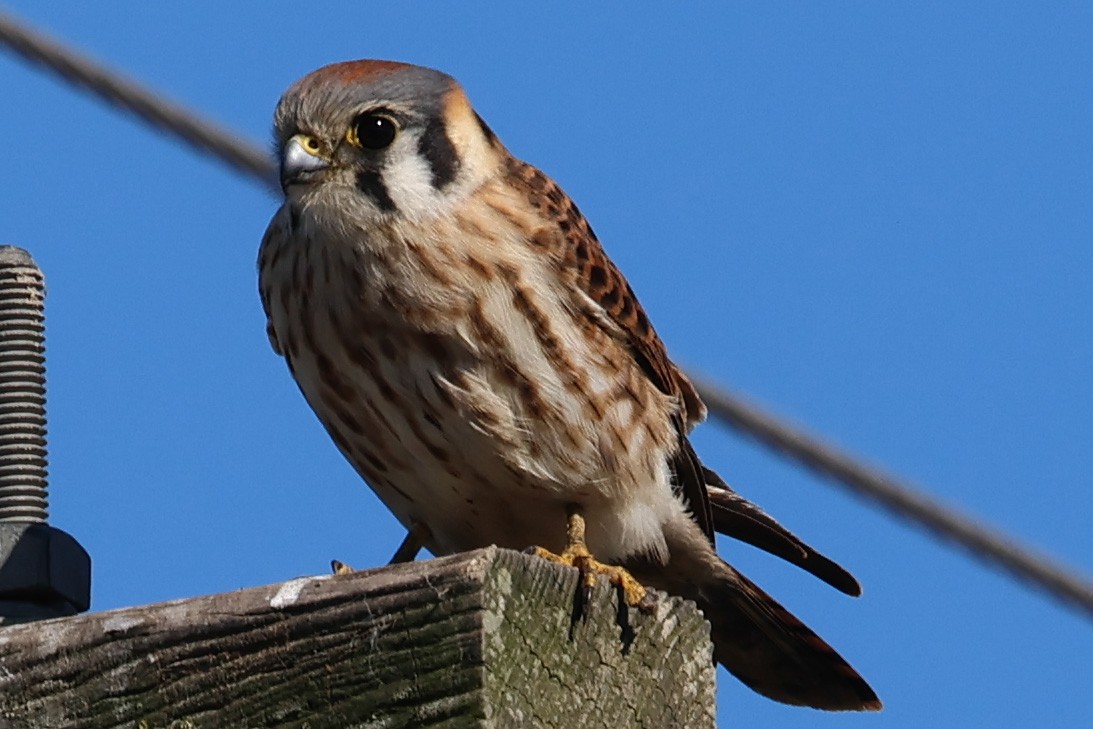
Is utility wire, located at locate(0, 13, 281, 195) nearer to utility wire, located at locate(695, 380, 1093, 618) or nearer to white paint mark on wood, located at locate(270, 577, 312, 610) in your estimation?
utility wire, located at locate(695, 380, 1093, 618)

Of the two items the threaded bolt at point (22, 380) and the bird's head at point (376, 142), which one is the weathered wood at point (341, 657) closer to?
the threaded bolt at point (22, 380)

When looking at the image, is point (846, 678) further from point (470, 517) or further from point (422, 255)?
point (422, 255)

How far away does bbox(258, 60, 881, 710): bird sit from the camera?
3.22 m

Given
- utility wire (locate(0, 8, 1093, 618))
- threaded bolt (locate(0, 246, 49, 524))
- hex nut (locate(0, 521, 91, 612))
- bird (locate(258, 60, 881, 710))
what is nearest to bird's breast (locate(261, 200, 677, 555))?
bird (locate(258, 60, 881, 710))

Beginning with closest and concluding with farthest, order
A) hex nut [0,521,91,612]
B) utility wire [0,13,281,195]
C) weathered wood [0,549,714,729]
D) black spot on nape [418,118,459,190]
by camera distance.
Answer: weathered wood [0,549,714,729] → hex nut [0,521,91,612] → utility wire [0,13,281,195] → black spot on nape [418,118,459,190]

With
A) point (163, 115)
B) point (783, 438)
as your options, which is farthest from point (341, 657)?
point (163, 115)

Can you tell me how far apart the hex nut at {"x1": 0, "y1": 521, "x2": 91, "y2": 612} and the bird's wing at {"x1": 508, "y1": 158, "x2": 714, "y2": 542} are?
1.51 meters

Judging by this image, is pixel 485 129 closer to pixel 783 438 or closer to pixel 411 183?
pixel 411 183

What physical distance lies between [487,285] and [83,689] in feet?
5.06

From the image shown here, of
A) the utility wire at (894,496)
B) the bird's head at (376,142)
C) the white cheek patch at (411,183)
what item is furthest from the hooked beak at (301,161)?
the utility wire at (894,496)

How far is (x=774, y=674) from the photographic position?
3.46 m

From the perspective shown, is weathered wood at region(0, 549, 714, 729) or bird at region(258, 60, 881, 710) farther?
bird at region(258, 60, 881, 710)

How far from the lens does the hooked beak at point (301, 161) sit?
3.30m

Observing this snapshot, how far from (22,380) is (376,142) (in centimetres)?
125
